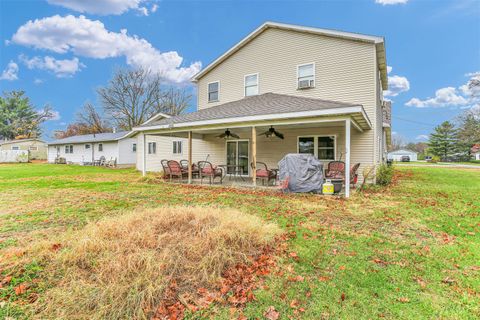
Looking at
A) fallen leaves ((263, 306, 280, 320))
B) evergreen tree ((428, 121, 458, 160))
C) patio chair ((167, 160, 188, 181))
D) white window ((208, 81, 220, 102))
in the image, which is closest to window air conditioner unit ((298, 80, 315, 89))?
white window ((208, 81, 220, 102))

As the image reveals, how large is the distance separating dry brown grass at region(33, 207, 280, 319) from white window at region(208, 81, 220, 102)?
37.7ft

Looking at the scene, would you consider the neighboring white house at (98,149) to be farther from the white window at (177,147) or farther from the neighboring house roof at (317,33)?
the neighboring house roof at (317,33)

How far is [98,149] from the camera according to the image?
84.4ft

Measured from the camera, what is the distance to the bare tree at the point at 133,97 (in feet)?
104

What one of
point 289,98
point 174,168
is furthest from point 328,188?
point 174,168

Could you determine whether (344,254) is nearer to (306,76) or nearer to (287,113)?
(287,113)

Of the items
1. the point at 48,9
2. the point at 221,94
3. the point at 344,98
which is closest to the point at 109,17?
the point at 48,9

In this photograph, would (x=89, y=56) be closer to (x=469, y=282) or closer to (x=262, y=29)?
(x=262, y=29)

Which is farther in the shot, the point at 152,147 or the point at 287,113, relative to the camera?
the point at 152,147

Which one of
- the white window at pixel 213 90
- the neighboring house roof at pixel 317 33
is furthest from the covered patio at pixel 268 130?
the neighboring house roof at pixel 317 33

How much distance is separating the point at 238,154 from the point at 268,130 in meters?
3.08

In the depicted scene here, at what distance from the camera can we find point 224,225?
380cm

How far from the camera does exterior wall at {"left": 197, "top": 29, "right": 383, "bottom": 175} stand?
10.3 m

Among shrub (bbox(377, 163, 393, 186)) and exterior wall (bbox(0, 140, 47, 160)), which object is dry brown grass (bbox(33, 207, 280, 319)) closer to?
shrub (bbox(377, 163, 393, 186))
